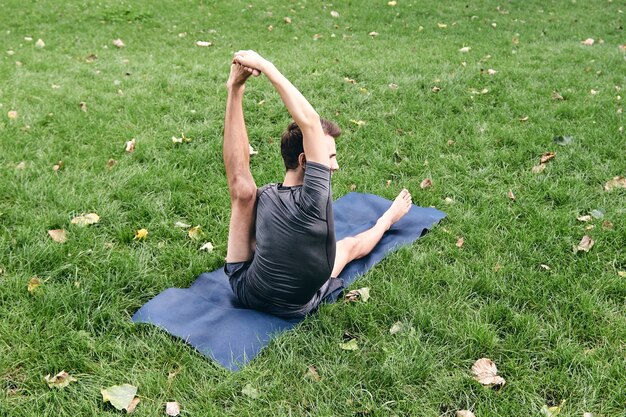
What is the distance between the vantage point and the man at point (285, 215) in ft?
7.77

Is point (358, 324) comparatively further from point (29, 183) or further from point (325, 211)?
point (29, 183)

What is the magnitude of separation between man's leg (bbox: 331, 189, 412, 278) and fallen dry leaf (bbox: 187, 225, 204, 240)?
93 cm

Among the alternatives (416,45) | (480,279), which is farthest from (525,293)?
(416,45)

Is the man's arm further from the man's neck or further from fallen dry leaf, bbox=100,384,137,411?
fallen dry leaf, bbox=100,384,137,411

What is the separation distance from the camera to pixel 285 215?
98.4 inches

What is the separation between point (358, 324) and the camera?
107 inches

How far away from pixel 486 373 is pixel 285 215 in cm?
114

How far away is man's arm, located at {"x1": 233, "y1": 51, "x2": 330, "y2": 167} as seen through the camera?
7.54 ft

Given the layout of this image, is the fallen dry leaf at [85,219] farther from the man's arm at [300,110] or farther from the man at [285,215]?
the man's arm at [300,110]

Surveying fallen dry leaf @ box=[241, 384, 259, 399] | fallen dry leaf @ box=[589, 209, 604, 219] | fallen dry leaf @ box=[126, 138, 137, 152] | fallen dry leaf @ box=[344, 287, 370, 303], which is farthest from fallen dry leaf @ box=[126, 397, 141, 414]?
fallen dry leaf @ box=[589, 209, 604, 219]

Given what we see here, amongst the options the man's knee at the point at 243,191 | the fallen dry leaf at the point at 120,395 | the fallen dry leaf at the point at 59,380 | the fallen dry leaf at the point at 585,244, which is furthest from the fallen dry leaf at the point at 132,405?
the fallen dry leaf at the point at 585,244

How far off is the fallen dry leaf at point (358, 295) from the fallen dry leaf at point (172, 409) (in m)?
1.04

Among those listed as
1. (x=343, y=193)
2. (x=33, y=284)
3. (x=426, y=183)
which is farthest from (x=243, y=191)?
(x=426, y=183)

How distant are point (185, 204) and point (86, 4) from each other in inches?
304
